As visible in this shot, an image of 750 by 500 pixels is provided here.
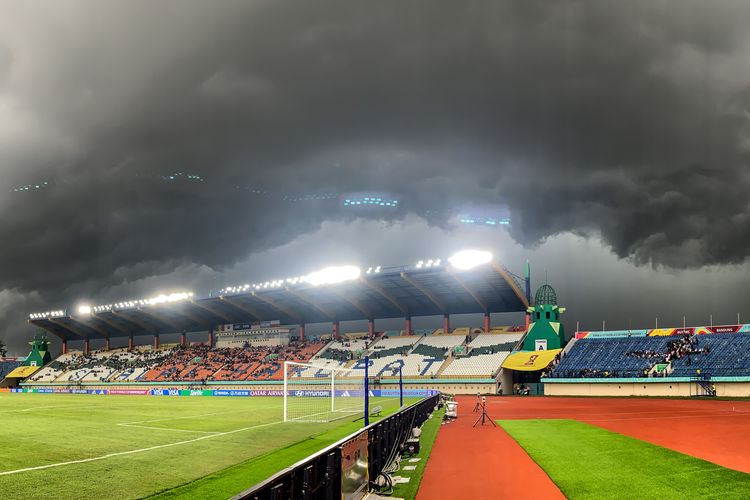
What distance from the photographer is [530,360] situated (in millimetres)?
59156

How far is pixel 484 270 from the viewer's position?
58.9 m

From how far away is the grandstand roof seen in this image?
63125mm

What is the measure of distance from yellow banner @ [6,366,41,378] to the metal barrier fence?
111163 millimetres

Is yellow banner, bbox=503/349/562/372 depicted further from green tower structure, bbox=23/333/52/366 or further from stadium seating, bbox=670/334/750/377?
green tower structure, bbox=23/333/52/366

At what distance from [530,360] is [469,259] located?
13.0 metres

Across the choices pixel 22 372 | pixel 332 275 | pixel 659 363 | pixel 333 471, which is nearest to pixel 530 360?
pixel 659 363

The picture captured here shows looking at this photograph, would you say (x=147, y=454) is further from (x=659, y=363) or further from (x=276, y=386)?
(x=276, y=386)

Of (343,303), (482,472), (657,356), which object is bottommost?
(657,356)

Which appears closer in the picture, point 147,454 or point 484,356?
point 147,454

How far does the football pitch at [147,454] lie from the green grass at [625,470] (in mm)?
7196

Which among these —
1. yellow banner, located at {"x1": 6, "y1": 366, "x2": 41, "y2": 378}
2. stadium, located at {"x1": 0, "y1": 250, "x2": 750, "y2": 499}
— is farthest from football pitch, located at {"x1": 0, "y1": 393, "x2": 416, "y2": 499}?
yellow banner, located at {"x1": 6, "y1": 366, "x2": 41, "y2": 378}

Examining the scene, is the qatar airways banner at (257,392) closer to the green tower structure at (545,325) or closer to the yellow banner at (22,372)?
the green tower structure at (545,325)

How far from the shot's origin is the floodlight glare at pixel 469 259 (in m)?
57.7

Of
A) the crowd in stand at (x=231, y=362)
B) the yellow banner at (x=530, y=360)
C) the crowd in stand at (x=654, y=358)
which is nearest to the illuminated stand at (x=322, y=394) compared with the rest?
the crowd in stand at (x=231, y=362)
